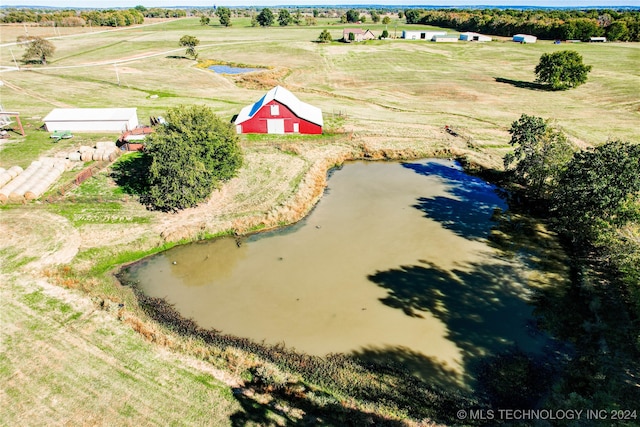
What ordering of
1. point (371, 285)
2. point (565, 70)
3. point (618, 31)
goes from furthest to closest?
point (618, 31) < point (565, 70) < point (371, 285)

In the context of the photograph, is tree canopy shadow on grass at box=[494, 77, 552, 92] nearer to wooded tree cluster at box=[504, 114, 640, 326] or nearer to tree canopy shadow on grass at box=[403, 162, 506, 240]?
tree canopy shadow on grass at box=[403, 162, 506, 240]

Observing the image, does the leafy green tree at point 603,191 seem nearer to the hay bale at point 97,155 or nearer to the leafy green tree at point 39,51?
the hay bale at point 97,155

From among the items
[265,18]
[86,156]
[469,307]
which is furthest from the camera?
[265,18]

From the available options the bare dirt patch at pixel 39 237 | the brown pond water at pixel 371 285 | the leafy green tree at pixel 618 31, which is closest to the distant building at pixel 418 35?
the leafy green tree at pixel 618 31

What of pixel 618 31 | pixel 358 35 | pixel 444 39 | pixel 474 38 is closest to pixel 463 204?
pixel 358 35

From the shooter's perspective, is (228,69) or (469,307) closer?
(469,307)

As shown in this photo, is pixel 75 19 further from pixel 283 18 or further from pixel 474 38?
pixel 474 38

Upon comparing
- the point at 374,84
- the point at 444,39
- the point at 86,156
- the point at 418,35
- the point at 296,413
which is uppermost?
the point at 418,35
